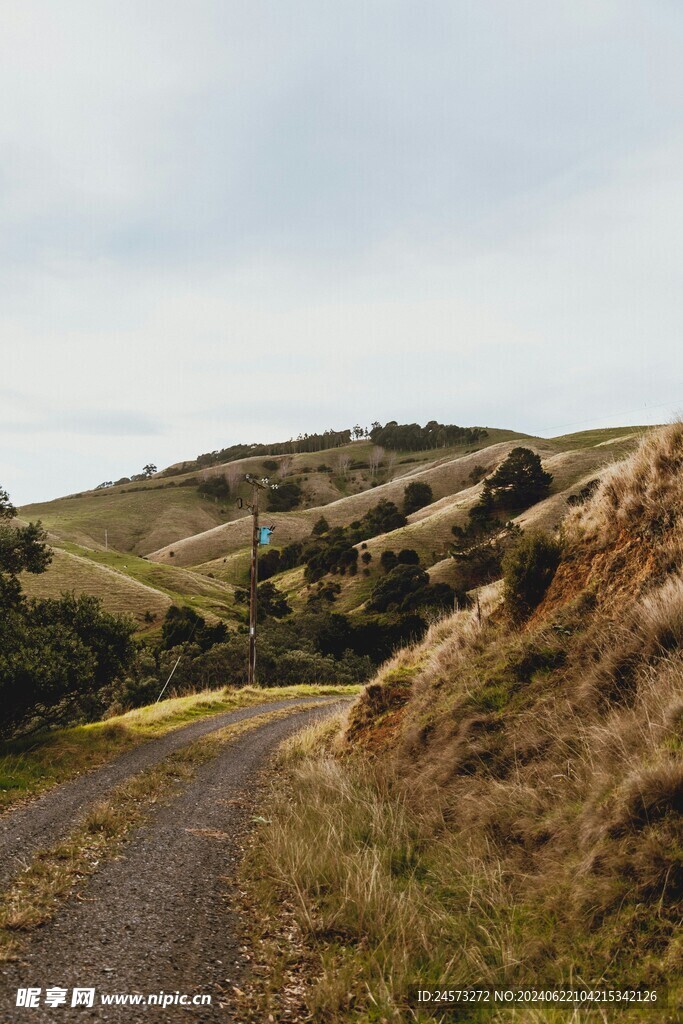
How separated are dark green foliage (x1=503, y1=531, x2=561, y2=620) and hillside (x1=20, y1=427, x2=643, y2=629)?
2.98 meters

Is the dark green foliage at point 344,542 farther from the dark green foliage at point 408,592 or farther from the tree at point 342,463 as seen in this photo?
the tree at point 342,463

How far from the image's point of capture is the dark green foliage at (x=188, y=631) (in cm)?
4495

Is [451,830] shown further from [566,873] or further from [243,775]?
[243,775]

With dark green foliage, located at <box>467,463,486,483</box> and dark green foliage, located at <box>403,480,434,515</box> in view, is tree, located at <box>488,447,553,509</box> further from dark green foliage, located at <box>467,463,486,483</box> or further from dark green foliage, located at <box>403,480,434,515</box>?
dark green foliage, located at <box>467,463,486,483</box>

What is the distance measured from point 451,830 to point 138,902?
3.46m

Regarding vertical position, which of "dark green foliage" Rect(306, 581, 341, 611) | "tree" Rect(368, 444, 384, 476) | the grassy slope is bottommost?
"dark green foliage" Rect(306, 581, 341, 611)

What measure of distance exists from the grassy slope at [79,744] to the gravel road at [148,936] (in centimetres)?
416

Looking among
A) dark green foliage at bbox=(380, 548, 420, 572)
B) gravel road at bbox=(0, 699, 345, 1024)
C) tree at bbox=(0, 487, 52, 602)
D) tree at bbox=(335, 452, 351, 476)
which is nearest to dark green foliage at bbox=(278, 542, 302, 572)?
dark green foliage at bbox=(380, 548, 420, 572)

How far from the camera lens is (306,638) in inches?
1884

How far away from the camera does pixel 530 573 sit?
10.6 m

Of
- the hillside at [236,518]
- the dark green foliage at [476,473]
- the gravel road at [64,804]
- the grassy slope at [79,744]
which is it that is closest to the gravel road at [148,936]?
the gravel road at [64,804]

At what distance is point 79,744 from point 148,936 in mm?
10915

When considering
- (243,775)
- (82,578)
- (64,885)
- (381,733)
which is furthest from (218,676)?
(82,578)

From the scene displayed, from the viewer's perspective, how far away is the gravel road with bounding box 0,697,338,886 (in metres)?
7.21
